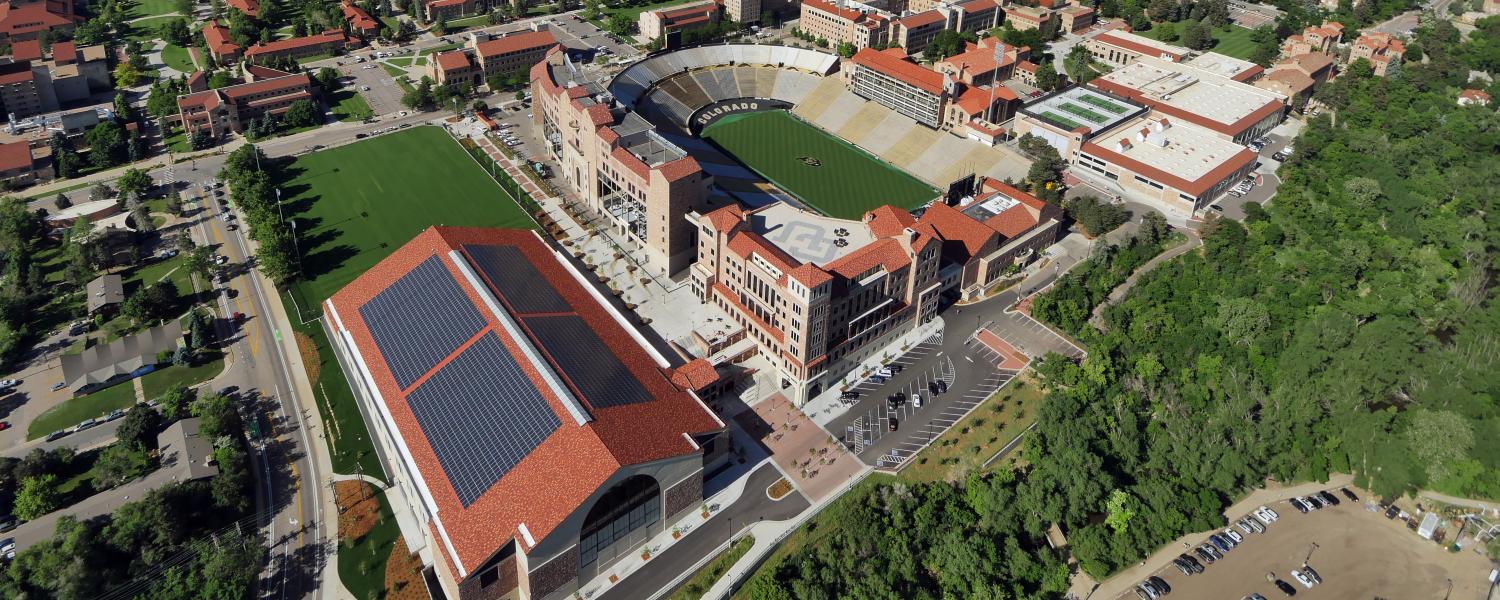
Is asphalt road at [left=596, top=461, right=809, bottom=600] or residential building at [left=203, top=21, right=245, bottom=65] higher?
residential building at [left=203, top=21, right=245, bottom=65]

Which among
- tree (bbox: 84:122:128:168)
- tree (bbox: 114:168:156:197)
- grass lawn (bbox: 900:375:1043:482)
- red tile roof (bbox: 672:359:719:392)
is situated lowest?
grass lawn (bbox: 900:375:1043:482)

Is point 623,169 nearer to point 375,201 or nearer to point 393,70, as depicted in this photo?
point 375,201

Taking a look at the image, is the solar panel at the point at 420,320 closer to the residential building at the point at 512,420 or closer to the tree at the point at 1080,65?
the residential building at the point at 512,420

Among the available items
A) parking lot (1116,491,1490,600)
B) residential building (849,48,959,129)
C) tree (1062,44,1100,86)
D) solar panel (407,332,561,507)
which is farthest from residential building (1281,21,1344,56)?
solar panel (407,332,561,507)

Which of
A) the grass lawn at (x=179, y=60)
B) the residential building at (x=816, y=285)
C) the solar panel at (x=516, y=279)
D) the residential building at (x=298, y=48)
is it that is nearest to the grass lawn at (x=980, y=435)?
the residential building at (x=816, y=285)

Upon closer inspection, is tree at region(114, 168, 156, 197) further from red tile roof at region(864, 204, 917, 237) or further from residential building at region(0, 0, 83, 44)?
red tile roof at region(864, 204, 917, 237)
